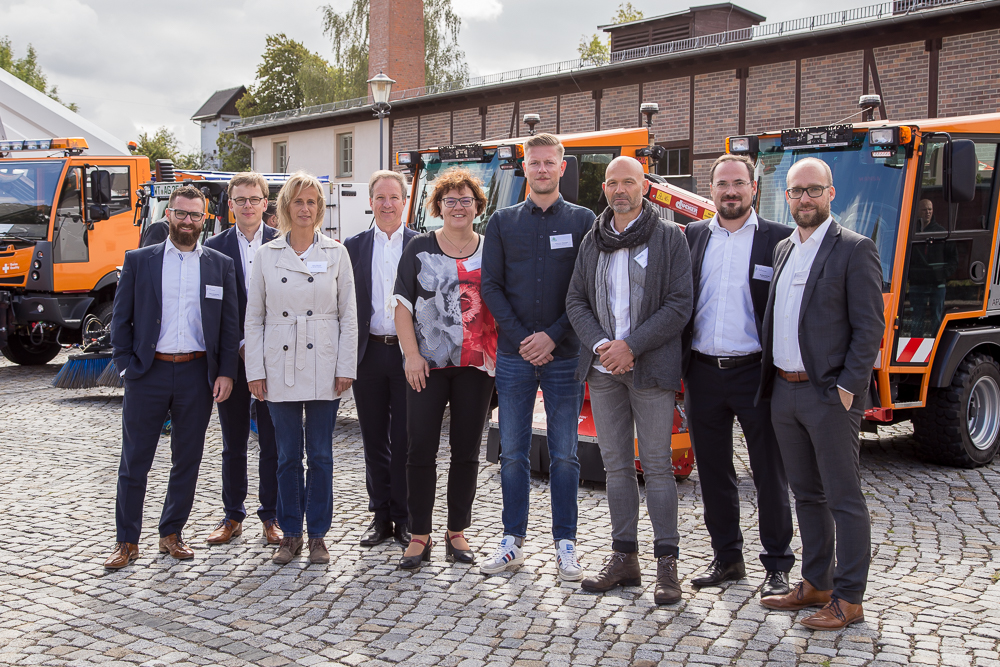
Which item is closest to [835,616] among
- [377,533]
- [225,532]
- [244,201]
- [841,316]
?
[841,316]

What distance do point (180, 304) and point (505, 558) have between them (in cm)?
219

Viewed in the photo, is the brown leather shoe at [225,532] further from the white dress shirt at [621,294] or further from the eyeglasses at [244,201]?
the white dress shirt at [621,294]

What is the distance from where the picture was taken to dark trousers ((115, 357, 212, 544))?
16.3 ft

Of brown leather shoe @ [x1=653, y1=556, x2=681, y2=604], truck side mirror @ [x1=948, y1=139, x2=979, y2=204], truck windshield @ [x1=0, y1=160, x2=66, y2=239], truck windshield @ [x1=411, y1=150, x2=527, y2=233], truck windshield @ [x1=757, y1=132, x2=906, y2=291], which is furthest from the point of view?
truck windshield @ [x1=0, y1=160, x2=66, y2=239]

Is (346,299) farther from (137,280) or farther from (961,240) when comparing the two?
(961,240)

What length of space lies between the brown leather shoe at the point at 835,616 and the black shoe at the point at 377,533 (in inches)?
93.8

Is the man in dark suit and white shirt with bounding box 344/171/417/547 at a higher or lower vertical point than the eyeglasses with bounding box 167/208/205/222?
lower

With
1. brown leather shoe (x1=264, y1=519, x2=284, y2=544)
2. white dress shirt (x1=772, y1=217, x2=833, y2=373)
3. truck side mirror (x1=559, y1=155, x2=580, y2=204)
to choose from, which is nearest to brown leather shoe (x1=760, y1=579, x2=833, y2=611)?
white dress shirt (x1=772, y1=217, x2=833, y2=373)

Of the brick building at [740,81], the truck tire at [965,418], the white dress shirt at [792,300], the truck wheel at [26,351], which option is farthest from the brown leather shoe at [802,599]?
the truck wheel at [26,351]

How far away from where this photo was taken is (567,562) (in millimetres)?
4676

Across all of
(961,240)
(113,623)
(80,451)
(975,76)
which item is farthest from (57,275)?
(975,76)

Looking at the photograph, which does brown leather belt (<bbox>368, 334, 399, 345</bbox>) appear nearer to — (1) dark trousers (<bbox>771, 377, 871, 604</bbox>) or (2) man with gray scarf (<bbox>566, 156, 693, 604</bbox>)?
(2) man with gray scarf (<bbox>566, 156, 693, 604</bbox>)

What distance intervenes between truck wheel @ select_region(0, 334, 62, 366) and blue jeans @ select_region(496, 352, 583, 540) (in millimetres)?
11808

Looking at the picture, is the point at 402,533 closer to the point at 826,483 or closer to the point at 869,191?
the point at 826,483
